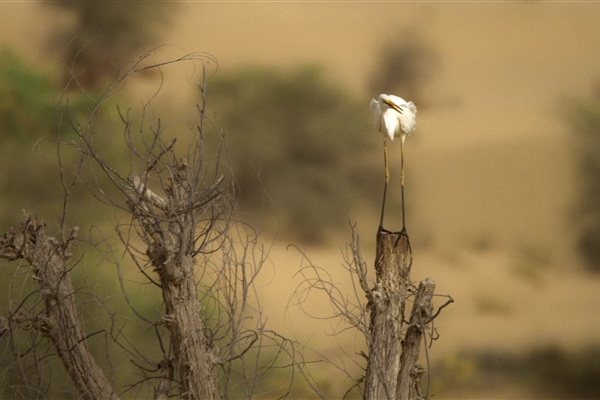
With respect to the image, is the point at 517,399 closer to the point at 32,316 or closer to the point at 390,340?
the point at 390,340

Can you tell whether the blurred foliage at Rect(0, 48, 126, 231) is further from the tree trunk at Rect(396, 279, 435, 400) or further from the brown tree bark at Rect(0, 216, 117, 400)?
the tree trunk at Rect(396, 279, 435, 400)

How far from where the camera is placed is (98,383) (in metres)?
2.11

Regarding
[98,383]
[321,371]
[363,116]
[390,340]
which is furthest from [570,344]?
[98,383]

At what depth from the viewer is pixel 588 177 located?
4.74 metres

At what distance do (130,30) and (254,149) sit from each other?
1217 mm

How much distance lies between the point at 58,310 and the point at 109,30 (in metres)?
3.27

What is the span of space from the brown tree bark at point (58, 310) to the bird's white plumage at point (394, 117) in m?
1.01

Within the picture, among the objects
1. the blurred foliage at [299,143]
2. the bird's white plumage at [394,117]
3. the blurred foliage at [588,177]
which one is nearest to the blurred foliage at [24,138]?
the blurred foliage at [299,143]

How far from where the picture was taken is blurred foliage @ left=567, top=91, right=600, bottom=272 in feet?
15.4

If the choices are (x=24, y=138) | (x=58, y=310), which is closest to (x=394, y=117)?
(x=58, y=310)

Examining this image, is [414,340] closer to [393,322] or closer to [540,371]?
[393,322]

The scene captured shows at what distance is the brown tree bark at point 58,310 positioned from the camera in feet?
6.89

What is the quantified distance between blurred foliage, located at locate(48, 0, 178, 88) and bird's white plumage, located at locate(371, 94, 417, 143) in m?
3.12

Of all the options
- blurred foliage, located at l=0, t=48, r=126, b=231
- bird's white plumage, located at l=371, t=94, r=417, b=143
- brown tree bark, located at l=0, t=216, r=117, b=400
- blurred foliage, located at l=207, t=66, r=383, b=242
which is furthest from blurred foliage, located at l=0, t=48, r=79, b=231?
bird's white plumage, located at l=371, t=94, r=417, b=143
